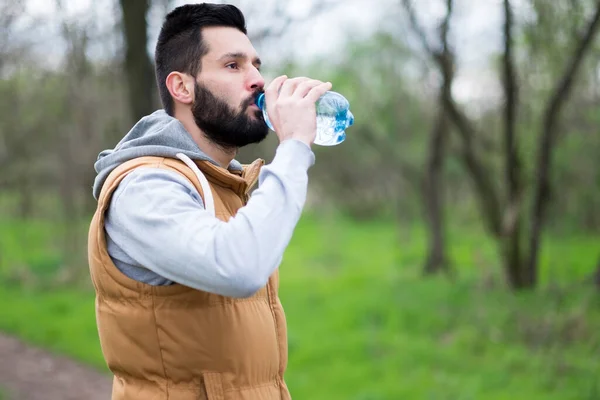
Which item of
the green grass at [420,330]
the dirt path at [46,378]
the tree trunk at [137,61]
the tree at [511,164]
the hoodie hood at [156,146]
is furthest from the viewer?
the tree at [511,164]

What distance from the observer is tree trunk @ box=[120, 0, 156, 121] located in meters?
5.48

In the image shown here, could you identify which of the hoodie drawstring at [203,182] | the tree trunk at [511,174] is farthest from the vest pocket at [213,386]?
the tree trunk at [511,174]

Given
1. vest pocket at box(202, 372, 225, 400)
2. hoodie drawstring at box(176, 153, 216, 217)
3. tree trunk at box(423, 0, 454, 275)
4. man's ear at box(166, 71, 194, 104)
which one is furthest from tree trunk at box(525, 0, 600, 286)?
vest pocket at box(202, 372, 225, 400)

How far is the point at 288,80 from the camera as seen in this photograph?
1.60 m

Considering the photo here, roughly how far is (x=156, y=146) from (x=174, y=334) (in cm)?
45

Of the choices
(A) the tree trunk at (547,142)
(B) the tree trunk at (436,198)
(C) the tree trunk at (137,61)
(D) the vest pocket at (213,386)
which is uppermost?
(D) the vest pocket at (213,386)

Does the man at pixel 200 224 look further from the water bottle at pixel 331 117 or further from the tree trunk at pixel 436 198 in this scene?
the tree trunk at pixel 436 198

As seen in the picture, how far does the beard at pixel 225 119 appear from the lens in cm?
176

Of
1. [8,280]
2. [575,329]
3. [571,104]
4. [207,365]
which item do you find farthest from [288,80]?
[8,280]

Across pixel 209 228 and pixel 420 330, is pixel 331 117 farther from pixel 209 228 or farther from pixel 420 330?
pixel 420 330

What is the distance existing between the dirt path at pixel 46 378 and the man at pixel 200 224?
194 inches

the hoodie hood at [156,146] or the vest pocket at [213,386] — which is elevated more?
the hoodie hood at [156,146]

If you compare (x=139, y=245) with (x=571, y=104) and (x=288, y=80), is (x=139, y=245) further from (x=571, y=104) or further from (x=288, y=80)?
(x=571, y=104)

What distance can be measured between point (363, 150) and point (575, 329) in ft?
44.6
